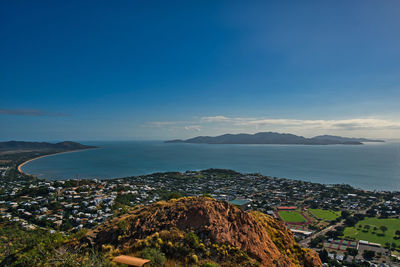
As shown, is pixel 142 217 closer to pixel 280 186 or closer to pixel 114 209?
pixel 114 209

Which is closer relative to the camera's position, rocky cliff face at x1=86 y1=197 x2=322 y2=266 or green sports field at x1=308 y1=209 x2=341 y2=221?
rocky cliff face at x1=86 y1=197 x2=322 y2=266

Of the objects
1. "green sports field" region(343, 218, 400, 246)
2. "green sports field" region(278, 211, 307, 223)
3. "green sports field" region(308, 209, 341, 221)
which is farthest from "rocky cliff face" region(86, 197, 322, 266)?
"green sports field" region(308, 209, 341, 221)

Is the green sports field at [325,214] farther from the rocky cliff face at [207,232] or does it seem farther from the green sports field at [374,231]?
the rocky cliff face at [207,232]

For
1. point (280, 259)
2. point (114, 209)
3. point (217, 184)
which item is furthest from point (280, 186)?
point (280, 259)

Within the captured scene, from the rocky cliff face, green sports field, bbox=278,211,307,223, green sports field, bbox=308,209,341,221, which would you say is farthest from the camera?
green sports field, bbox=308,209,341,221

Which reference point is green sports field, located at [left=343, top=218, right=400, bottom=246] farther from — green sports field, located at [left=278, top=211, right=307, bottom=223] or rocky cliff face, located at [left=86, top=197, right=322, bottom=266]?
rocky cliff face, located at [left=86, top=197, right=322, bottom=266]

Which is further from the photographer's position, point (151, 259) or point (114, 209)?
point (114, 209)
